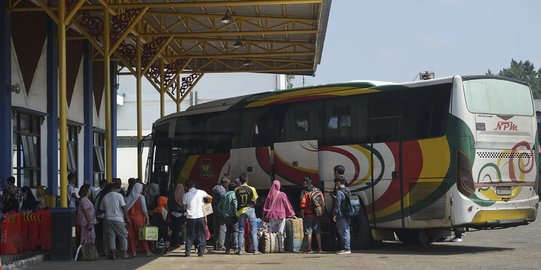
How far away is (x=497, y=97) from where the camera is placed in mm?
15203

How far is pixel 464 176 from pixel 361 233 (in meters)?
2.75

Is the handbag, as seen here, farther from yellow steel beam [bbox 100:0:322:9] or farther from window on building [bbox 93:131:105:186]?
window on building [bbox 93:131:105:186]

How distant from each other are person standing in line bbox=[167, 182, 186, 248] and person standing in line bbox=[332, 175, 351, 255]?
3.62m

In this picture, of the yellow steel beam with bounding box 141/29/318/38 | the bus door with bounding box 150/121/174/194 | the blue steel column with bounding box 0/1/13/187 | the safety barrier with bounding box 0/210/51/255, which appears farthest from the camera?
the yellow steel beam with bounding box 141/29/318/38

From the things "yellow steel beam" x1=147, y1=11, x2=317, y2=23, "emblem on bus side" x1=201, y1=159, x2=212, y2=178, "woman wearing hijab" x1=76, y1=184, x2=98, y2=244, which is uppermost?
"yellow steel beam" x1=147, y1=11, x2=317, y2=23

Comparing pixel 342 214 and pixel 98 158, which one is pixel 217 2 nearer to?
pixel 342 214

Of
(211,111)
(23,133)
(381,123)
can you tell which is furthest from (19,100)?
(381,123)

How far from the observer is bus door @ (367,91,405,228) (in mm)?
15547

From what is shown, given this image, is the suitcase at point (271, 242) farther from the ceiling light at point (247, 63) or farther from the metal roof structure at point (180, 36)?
the ceiling light at point (247, 63)

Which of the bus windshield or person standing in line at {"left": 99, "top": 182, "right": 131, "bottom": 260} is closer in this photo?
the bus windshield

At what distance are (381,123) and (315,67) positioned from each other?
16437 mm

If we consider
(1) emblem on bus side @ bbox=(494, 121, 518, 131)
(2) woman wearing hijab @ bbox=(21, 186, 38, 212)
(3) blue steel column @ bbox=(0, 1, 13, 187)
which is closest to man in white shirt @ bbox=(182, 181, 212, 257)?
(2) woman wearing hijab @ bbox=(21, 186, 38, 212)

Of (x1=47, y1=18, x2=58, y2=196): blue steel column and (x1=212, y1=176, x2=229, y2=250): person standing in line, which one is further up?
(x1=47, y1=18, x2=58, y2=196): blue steel column

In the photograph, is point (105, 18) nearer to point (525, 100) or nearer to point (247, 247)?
point (247, 247)
